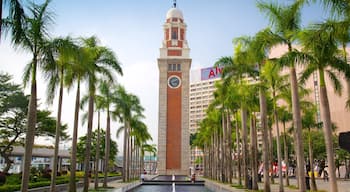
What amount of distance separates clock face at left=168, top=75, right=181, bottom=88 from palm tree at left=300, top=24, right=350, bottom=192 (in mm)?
51200

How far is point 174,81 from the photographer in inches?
2660

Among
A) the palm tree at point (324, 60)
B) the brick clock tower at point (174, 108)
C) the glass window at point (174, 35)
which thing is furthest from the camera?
the glass window at point (174, 35)

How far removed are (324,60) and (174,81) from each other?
53.1m

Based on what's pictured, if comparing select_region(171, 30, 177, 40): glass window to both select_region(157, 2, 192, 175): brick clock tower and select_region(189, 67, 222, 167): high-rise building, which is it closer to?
select_region(157, 2, 192, 175): brick clock tower

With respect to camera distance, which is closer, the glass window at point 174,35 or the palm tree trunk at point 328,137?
the palm tree trunk at point 328,137

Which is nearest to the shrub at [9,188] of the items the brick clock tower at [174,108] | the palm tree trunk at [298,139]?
the palm tree trunk at [298,139]

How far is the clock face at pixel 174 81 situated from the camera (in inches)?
2655

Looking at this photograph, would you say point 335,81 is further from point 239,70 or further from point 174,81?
point 174,81

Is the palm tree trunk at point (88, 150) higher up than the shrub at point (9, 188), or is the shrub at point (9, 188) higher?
the palm tree trunk at point (88, 150)

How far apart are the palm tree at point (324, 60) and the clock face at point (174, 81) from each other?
5120cm

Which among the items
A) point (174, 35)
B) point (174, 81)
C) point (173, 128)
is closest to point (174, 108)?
point (173, 128)

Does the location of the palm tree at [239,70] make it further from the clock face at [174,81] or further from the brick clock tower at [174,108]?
the clock face at [174,81]

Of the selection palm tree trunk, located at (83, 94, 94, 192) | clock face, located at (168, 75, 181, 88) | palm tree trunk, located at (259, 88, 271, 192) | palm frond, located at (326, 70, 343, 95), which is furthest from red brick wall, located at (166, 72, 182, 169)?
palm frond, located at (326, 70, 343, 95)

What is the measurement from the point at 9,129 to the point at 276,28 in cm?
2869
